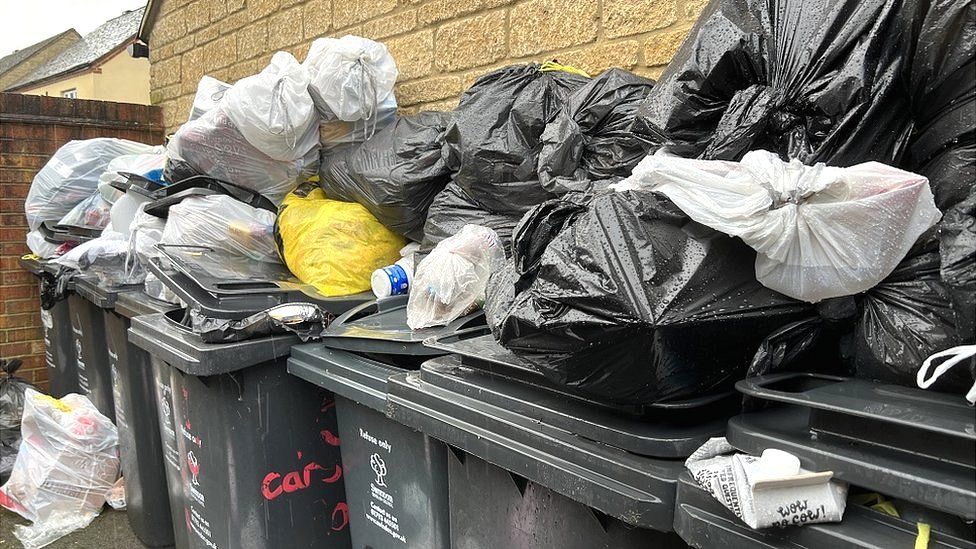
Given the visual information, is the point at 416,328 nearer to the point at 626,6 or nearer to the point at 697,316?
the point at 697,316

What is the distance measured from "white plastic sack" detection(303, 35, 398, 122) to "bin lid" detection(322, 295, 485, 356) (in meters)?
1.22

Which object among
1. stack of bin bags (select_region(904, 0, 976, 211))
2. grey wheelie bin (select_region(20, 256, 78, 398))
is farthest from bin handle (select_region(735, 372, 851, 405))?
grey wheelie bin (select_region(20, 256, 78, 398))

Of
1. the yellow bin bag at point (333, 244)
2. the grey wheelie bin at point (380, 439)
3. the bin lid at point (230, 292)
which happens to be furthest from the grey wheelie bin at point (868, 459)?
the yellow bin bag at point (333, 244)

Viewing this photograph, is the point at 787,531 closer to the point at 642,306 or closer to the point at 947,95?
the point at 642,306

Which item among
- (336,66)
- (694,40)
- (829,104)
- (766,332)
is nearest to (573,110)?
(694,40)

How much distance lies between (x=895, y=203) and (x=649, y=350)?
1.36 ft

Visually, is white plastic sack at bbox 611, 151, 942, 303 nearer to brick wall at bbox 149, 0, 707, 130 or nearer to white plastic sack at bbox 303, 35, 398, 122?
brick wall at bbox 149, 0, 707, 130

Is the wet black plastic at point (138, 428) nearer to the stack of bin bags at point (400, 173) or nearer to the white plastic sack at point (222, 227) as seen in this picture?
the white plastic sack at point (222, 227)

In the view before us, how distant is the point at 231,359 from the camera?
7.18ft

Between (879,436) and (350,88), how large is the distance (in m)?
2.77

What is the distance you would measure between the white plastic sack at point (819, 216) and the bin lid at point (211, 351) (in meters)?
1.49

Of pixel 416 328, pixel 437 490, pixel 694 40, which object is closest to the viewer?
pixel 694 40

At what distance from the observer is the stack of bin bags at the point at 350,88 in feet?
10.6

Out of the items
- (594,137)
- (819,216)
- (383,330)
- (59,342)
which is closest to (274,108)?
(383,330)
